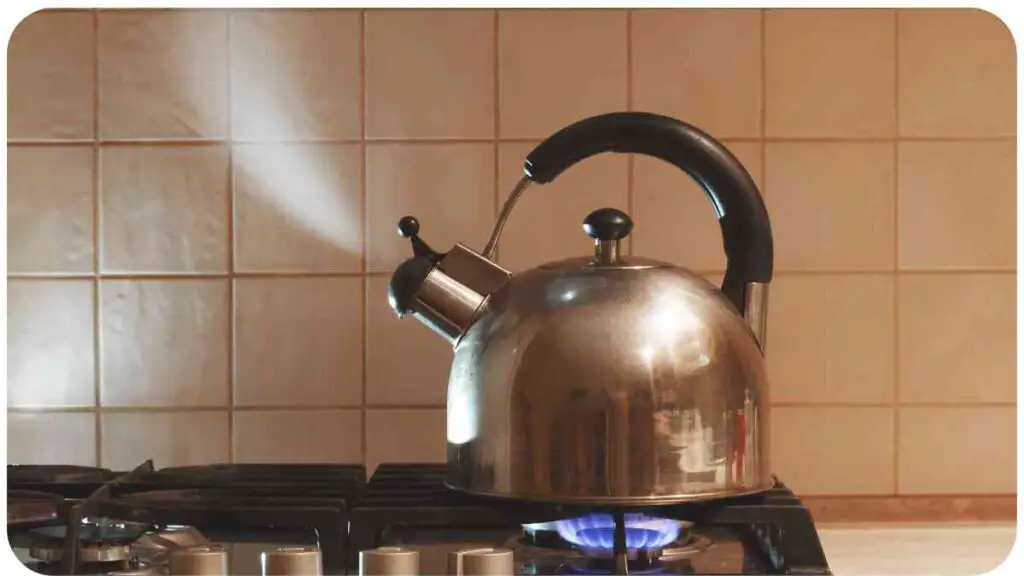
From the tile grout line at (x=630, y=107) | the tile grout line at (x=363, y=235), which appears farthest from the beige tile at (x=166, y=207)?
the tile grout line at (x=630, y=107)

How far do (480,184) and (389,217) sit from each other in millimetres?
86

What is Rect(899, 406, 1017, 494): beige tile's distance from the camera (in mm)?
1052

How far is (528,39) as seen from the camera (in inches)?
41.4

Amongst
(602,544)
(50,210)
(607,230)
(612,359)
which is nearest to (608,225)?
(607,230)

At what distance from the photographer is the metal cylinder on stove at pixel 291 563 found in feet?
2.08

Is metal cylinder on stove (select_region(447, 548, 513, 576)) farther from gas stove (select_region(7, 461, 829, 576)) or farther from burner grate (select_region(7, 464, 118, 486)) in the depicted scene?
burner grate (select_region(7, 464, 118, 486))

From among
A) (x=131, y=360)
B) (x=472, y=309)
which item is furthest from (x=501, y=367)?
(x=131, y=360)

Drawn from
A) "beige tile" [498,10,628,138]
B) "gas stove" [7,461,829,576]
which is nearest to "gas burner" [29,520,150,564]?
"gas stove" [7,461,829,576]

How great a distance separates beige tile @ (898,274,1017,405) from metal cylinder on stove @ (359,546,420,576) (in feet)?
1.91

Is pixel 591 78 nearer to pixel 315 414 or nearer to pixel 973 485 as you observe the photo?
pixel 315 414

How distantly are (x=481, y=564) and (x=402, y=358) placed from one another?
1.44 feet

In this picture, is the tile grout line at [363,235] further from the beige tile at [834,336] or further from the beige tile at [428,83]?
the beige tile at [834,336]

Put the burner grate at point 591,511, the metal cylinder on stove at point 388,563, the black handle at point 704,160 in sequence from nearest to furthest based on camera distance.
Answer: the metal cylinder on stove at point 388,563, the burner grate at point 591,511, the black handle at point 704,160

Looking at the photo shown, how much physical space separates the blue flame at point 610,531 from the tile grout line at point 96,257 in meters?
0.49
